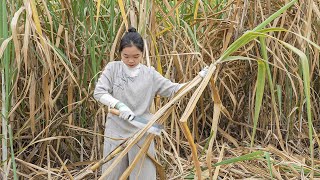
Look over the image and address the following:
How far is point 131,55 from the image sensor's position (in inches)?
50.2

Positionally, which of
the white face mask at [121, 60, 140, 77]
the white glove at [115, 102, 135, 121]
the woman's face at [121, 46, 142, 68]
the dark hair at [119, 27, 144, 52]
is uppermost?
the dark hair at [119, 27, 144, 52]

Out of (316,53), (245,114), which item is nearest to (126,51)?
(316,53)

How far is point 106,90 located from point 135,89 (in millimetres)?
81

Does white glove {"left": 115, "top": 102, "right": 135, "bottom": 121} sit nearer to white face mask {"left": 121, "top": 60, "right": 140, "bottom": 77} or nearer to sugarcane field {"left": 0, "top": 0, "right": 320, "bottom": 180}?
sugarcane field {"left": 0, "top": 0, "right": 320, "bottom": 180}

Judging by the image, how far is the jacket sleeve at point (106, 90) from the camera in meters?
1.23

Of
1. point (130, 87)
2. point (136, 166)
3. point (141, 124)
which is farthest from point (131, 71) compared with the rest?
point (136, 166)

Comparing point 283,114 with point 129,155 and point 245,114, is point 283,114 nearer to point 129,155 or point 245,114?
point 245,114

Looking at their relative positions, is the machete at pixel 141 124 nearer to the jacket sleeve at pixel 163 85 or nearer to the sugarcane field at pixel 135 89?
the sugarcane field at pixel 135 89

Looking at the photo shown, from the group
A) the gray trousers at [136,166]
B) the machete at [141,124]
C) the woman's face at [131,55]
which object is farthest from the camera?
the gray trousers at [136,166]

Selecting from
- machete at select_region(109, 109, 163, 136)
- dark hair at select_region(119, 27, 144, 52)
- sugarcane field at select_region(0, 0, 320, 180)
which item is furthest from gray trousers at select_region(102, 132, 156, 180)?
dark hair at select_region(119, 27, 144, 52)

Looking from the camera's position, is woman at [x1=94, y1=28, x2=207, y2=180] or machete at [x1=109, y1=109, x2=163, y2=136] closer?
machete at [x1=109, y1=109, x2=163, y2=136]

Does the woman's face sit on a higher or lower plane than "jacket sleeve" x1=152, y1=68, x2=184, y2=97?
higher

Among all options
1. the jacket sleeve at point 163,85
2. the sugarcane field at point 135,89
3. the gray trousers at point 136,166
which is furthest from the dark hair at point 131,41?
the gray trousers at point 136,166

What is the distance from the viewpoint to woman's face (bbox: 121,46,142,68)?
1.26 m
